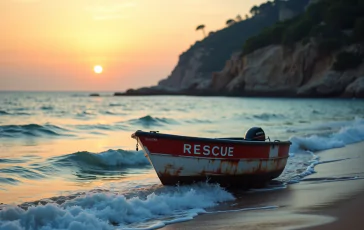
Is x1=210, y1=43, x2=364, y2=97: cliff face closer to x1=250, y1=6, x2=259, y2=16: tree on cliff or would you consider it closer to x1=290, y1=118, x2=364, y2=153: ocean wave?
x1=290, y1=118, x2=364, y2=153: ocean wave

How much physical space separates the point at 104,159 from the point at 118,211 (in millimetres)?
6245

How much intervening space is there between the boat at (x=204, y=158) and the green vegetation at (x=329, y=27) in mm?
60137

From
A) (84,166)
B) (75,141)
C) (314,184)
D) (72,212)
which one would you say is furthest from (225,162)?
(75,141)

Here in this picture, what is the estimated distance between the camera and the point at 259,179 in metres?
10.1

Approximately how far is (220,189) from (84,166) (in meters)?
4.89

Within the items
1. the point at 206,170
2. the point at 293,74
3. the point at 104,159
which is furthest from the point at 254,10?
the point at 206,170

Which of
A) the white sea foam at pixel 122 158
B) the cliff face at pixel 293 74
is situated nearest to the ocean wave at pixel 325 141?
the white sea foam at pixel 122 158

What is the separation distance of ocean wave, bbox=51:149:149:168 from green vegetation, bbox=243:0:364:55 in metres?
57.3

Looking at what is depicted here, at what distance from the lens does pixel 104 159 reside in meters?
13.5

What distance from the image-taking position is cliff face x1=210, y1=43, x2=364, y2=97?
65875mm

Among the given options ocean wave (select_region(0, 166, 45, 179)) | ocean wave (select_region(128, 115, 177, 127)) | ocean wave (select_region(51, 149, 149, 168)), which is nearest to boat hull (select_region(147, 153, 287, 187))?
ocean wave (select_region(0, 166, 45, 179))

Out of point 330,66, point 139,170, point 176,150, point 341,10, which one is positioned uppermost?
point 341,10

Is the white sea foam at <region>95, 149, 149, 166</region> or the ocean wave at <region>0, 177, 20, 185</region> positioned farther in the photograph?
the white sea foam at <region>95, 149, 149, 166</region>

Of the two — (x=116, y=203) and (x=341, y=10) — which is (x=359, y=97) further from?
(x=116, y=203)
